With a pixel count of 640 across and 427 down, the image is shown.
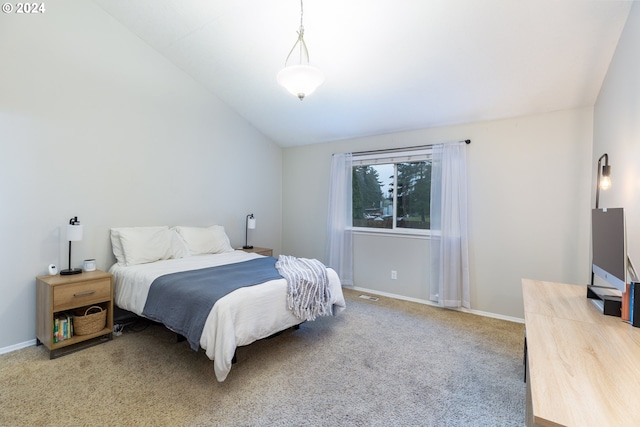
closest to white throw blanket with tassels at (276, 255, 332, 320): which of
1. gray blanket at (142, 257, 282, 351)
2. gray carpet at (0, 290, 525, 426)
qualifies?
gray blanket at (142, 257, 282, 351)

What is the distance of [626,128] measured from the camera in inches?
71.9

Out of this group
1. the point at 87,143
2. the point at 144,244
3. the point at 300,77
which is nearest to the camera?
the point at 300,77

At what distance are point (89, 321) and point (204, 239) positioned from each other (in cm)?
140

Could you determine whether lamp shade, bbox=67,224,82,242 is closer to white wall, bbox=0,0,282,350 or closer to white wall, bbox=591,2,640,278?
white wall, bbox=0,0,282,350

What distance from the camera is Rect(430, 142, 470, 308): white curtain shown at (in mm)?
3469

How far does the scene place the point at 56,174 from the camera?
2.68 m

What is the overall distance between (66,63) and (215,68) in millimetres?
1361

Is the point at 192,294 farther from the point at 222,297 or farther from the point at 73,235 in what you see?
the point at 73,235

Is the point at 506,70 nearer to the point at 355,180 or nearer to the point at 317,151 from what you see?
the point at 355,180

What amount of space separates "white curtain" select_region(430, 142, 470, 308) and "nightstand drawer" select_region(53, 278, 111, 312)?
11.4 ft

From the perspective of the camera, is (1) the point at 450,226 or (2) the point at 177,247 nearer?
(2) the point at 177,247

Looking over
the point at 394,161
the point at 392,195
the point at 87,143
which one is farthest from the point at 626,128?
the point at 87,143

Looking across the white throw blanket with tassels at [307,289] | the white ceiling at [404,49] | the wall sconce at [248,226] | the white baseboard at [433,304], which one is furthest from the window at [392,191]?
the white throw blanket with tassels at [307,289]

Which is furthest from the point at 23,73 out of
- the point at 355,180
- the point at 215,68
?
the point at 355,180
